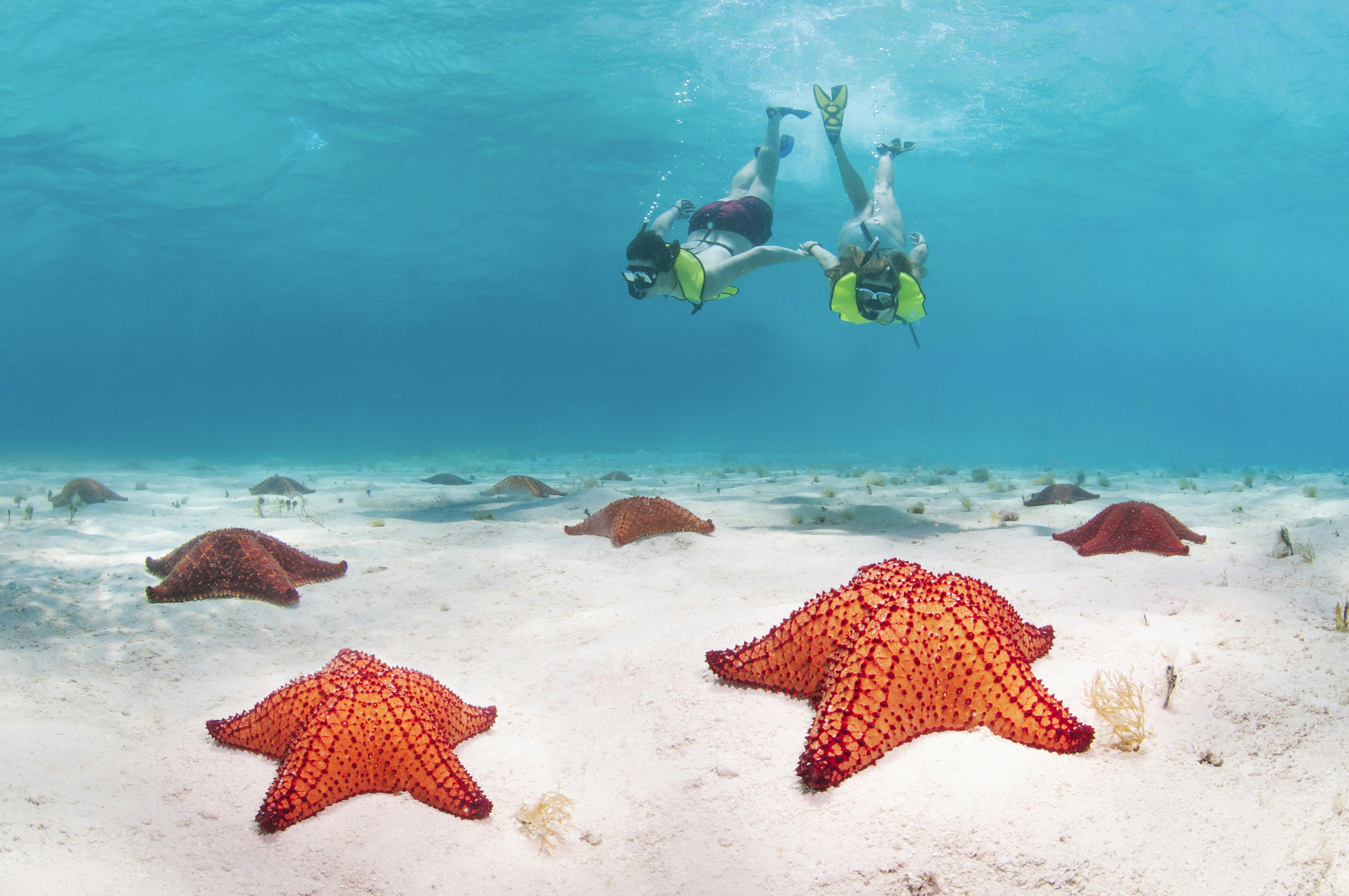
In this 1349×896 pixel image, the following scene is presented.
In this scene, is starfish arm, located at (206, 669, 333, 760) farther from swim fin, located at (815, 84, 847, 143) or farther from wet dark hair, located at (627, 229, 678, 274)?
swim fin, located at (815, 84, 847, 143)

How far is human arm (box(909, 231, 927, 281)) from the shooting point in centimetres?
827

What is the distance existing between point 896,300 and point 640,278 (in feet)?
9.74

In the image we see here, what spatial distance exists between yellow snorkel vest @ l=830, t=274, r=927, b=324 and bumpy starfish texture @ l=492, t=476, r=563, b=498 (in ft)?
18.1

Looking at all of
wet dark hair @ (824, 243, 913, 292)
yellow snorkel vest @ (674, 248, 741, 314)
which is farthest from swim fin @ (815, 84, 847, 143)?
yellow snorkel vest @ (674, 248, 741, 314)

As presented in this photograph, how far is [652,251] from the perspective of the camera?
7.13 metres

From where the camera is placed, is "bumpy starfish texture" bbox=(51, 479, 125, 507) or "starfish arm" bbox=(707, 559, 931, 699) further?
"bumpy starfish texture" bbox=(51, 479, 125, 507)

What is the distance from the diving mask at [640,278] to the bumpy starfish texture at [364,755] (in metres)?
5.37

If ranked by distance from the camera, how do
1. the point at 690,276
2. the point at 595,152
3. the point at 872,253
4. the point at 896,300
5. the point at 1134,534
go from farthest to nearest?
1. the point at 595,152
2. the point at 690,276
3. the point at 896,300
4. the point at 872,253
5. the point at 1134,534

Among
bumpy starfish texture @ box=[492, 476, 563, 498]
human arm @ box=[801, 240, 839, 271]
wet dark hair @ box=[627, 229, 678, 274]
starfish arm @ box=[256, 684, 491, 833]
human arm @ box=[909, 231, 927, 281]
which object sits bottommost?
bumpy starfish texture @ box=[492, 476, 563, 498]

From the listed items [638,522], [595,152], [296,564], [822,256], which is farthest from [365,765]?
[595,152]

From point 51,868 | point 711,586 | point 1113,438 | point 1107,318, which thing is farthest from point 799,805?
point 1113,438

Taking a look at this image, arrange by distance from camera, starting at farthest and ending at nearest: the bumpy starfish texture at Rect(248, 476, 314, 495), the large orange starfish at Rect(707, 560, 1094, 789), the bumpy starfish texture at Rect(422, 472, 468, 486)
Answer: the bumpy starfish texture at Rect(422, 472, 468, 486) → the bumpy starfish texture at Rect(248, 476, 314, 495) → the large orange starfish at Rect(707, 560, 1094, 789)

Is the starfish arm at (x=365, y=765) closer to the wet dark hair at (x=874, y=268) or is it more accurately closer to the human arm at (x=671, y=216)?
the human arm at (x=671, y=216)

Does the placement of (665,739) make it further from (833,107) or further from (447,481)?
(447,481)
